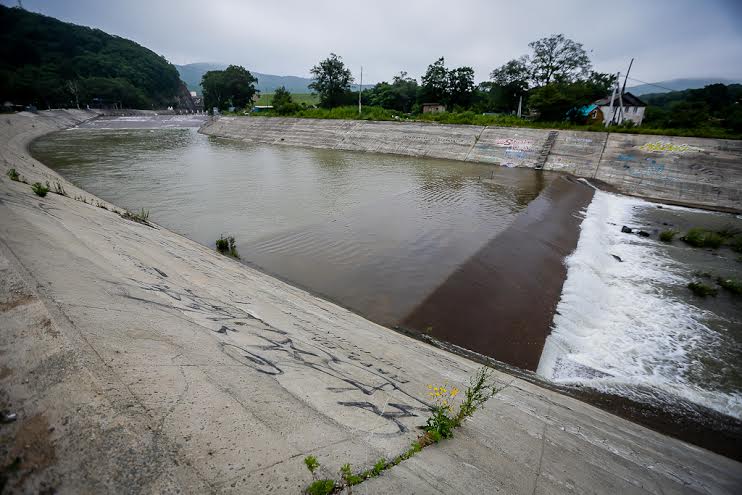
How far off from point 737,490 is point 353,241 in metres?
8.76

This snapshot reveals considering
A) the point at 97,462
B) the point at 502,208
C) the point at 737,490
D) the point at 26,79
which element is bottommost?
the point at 737,490

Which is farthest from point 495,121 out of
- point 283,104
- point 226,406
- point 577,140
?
point 226,406

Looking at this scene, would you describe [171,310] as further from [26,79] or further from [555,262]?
[26,79]

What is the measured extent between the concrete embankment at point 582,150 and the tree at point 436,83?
1885 centimetres

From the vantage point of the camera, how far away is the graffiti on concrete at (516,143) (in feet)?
84.1

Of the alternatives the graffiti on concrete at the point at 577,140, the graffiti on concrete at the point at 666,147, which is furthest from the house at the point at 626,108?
the graffiti on concrete at the point at 666,147

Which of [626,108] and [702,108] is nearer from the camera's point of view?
[702,108]

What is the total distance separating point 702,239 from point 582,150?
14.3m

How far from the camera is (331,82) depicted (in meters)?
55.5

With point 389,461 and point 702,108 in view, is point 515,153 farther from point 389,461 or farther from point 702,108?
point 702,108

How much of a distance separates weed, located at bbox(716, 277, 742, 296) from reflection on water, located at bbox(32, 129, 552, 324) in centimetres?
623

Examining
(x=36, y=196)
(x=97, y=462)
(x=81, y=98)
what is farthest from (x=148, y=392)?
(x=81, y=98)

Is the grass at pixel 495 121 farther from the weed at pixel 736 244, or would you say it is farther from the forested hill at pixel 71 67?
the forested hill at pixel 71 67

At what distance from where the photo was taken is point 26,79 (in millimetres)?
56250
